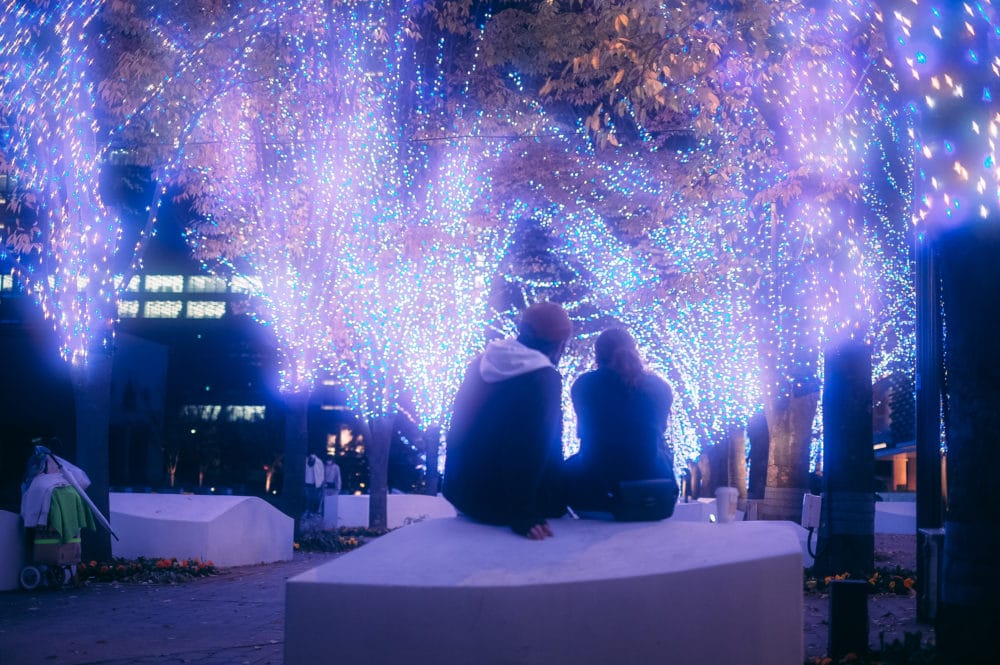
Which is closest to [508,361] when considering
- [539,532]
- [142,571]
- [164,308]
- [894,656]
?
[539,532]

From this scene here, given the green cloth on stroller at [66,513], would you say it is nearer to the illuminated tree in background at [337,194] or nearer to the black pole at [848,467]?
the illuminated tree in background at [337,194]

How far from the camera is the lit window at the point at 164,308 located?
8662 centimetres

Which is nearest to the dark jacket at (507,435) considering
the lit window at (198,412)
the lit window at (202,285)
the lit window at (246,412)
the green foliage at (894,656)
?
the green foliage at (894,656)

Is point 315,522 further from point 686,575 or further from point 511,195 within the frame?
point 686,575

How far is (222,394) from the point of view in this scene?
57500 millimetres

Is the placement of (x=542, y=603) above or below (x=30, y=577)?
above

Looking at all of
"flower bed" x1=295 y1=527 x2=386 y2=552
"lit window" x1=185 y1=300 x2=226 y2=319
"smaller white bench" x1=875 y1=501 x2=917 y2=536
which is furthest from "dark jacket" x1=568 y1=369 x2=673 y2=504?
"lit window" x1=185 y1=300 x2=226 y2=319

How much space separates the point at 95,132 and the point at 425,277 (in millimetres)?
8437

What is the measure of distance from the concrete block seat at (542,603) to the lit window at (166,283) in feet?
288

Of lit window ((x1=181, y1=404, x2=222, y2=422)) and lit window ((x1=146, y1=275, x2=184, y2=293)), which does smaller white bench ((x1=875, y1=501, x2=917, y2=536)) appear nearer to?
lit window ((x1=181, y1=404, x2=222, y2=422))

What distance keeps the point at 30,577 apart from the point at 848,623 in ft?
32.6

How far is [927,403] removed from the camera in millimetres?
8914

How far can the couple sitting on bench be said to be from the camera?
14.7ft

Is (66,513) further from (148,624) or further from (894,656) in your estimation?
(894,656)
